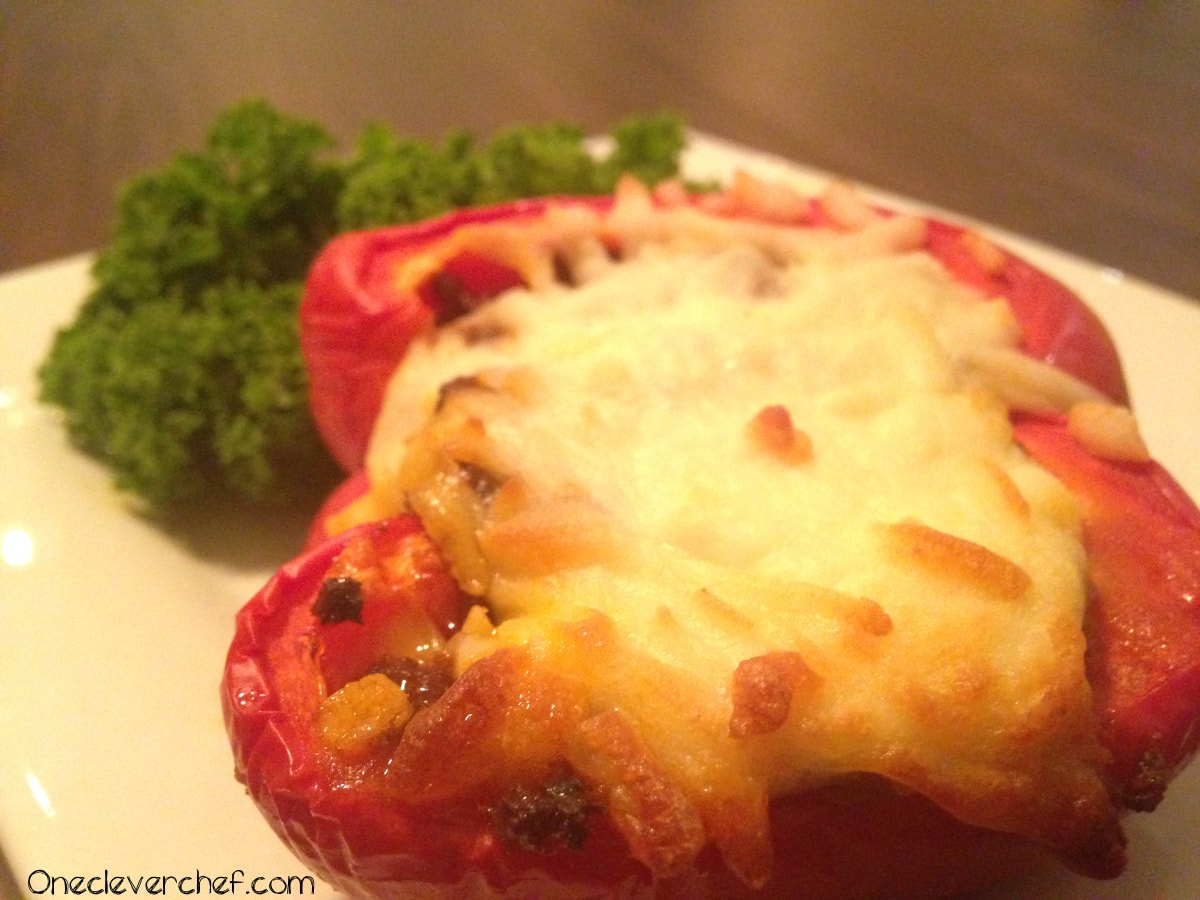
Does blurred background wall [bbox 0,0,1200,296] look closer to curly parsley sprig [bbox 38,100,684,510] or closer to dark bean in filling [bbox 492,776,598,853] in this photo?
curly parsley sprig [bbox 38,100,684,510]

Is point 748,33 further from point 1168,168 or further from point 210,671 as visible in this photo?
point 210,671

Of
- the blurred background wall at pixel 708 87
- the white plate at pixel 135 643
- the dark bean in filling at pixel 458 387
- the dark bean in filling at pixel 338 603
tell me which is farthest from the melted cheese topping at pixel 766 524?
the blurred background wall at pixel 708 87

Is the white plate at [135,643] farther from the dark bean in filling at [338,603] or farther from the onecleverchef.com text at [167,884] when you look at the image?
the dark bean in filling at [338,603]

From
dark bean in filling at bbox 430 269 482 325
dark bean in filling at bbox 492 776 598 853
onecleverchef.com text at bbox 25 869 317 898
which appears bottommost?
onecleverchef.com text at bbox 25 869 317 898

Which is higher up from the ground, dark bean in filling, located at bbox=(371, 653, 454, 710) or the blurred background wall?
dark bean in filling, located at bbox=(371, 653, 454, 710)

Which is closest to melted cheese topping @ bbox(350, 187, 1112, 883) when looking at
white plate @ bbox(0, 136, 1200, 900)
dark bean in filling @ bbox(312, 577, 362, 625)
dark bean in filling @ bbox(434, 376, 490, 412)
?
dark bean in filling @ bbox(434, 376, 490, 412)

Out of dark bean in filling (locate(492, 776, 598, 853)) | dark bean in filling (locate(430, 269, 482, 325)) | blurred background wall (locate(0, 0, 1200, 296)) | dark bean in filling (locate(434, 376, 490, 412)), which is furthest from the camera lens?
blurred background wall (locate(0, 0, 1200, 296))

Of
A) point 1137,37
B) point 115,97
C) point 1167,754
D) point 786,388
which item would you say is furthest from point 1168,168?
point 115,97
